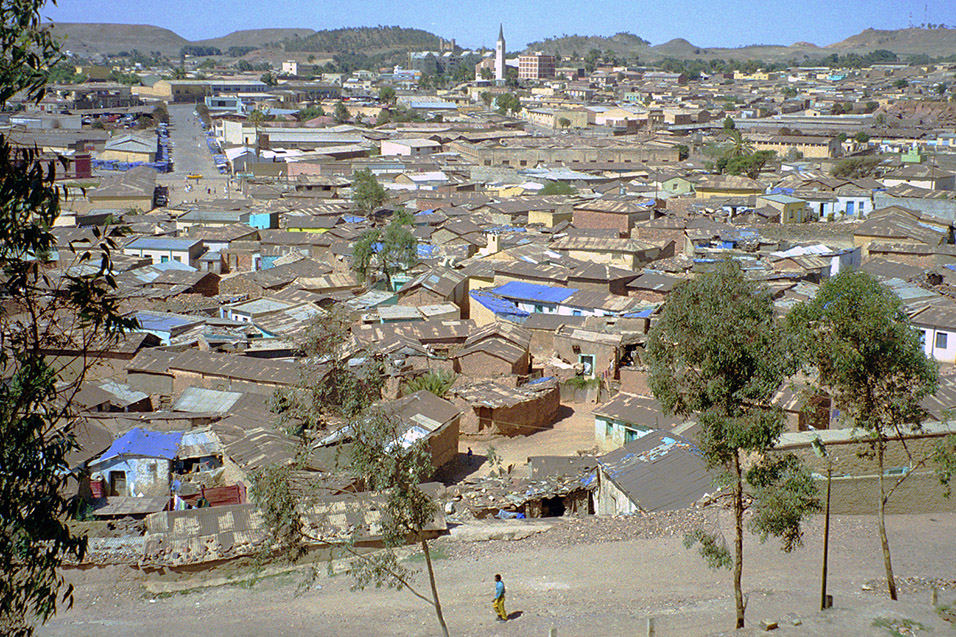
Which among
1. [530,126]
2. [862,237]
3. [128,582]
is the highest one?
[530,126]

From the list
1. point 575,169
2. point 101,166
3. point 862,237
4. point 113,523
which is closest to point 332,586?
point 113,523

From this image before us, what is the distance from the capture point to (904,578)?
755cm

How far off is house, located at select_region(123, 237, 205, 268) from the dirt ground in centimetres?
1597

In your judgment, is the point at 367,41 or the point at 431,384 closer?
the point at 431,384

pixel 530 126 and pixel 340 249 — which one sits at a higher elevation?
pixel 530 126

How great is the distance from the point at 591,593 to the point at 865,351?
3014mm

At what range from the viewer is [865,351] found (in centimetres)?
628

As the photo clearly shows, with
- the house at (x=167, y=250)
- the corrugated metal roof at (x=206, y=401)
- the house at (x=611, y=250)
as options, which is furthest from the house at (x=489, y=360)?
the house at (x=167, y=250)

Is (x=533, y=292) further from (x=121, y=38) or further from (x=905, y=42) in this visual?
(x=121, y=38)

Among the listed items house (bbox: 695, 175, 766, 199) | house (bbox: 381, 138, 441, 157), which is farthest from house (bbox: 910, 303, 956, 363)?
house (bbox: 381, 138, 441, 157)

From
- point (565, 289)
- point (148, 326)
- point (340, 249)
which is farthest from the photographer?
point (340, 249)

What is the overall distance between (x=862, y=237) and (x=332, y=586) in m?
19.6

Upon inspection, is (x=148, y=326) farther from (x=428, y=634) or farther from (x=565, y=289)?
(x=428, y=634)

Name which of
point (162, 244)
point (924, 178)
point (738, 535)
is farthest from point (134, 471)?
point (924, 178)
